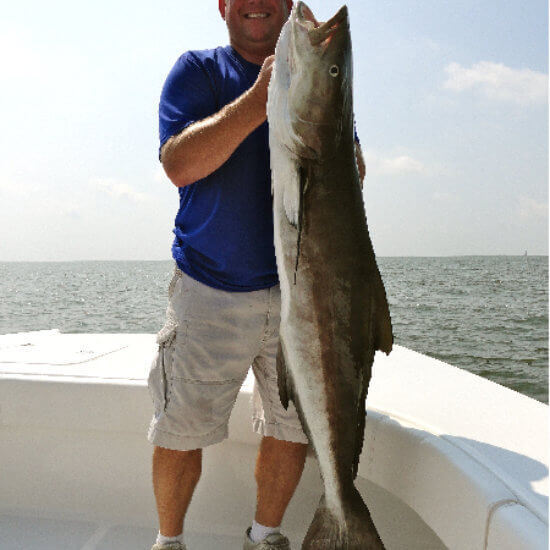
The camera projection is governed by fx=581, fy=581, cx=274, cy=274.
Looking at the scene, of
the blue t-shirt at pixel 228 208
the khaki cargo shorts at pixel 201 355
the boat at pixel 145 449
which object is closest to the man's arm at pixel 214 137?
the blue t-shirt at pixel 228 208

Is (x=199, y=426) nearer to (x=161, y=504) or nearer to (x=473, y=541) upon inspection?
(x=161, y=504)

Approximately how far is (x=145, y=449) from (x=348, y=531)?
1458 mm

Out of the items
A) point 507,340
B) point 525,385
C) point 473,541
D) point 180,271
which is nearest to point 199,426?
point 180,271

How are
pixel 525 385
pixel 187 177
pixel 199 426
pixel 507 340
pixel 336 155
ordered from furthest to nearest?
pixel 507 340 → pixel 525 385 → pixel 199 426 → pixel 187 177 → pixel 336 155

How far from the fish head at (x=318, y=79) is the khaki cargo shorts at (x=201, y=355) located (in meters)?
0.83

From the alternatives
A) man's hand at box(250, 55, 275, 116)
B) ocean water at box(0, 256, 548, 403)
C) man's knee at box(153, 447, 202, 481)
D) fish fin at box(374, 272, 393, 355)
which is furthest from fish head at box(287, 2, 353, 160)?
ocean water at box(0, 256, 548, 403)

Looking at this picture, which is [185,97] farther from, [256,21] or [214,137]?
[256,21]

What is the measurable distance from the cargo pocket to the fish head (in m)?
1.01

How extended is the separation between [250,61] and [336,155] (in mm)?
875

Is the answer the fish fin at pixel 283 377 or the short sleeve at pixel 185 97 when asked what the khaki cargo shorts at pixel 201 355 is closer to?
the fish fin at pixel 283 377

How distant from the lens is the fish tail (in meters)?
2.05

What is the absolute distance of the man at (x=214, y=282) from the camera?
2369 mm

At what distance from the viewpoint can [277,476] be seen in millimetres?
2609

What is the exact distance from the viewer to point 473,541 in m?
1.81
